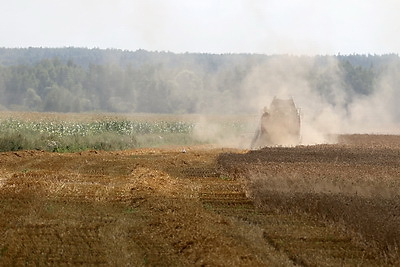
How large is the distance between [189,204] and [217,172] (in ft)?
32.2


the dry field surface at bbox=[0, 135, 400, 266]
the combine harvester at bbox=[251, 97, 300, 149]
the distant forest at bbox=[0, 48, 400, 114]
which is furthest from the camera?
the distant forest at bbox=[0, 48, 400, 114]

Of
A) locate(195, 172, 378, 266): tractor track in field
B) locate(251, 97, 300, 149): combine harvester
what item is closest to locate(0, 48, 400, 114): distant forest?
locate(251, 97, 300, 149): combine harvester

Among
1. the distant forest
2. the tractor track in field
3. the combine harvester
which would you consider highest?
the distant forest

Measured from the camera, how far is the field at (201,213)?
1430 cm

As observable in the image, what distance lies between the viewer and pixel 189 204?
21.2 meters

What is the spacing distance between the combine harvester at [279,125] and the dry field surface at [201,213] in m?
13.5

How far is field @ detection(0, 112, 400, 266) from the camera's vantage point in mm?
14305

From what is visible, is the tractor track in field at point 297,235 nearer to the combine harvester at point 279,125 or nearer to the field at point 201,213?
the field at point 201,213

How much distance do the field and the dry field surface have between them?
1.2 inches

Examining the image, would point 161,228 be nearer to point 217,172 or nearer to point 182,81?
point 217,172

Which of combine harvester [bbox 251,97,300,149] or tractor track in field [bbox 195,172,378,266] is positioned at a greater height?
combine harvester [bbox 251,97,300,149]

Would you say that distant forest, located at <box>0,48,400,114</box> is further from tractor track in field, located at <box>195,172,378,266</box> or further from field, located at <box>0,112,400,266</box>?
tractor track in field, located at <box>195,172,378,266</box>

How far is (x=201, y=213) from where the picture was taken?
19422 millimetres

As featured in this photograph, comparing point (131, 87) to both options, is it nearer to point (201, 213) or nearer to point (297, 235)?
point (201, 213)
